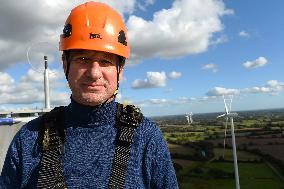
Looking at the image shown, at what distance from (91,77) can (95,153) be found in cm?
89

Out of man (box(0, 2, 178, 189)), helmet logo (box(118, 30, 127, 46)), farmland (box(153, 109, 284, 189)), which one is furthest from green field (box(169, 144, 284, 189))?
man (box(0, 2, 178, 189))

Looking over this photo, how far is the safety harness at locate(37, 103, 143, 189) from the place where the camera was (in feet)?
14.0

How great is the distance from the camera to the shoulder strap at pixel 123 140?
426cm

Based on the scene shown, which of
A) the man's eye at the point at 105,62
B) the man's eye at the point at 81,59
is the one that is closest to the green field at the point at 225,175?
the man's eye at the point at 105,62

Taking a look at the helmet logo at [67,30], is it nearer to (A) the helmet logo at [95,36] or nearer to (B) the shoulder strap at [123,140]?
(A) the helmet logo at [95,36]

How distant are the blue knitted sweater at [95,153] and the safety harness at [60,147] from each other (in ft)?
0.27

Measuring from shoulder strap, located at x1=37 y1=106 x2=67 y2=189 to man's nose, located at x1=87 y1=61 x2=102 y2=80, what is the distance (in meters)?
0.80

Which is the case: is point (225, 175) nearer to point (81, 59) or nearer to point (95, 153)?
point (95, 153)

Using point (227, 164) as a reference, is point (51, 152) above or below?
above

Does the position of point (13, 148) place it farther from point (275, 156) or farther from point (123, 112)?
point (275, 156)

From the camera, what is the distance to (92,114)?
4484 mm

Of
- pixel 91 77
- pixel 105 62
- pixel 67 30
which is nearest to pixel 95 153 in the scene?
A: pixel 91 77

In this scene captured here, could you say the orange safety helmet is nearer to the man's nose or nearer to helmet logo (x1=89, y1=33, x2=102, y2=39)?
helmet logo (x1=89, y1=33, x2=102, y2=39)

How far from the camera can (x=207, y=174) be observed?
120812 millimetres
